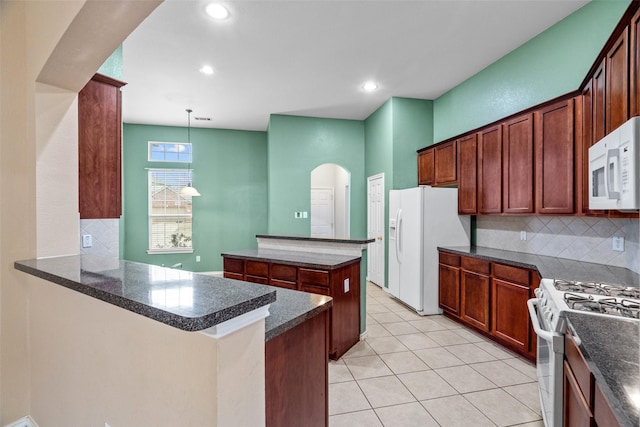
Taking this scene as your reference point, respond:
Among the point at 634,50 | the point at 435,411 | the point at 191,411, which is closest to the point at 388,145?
the point at 634,50

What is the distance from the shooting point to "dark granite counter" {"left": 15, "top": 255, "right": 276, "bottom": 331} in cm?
82

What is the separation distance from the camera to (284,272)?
3098 mm

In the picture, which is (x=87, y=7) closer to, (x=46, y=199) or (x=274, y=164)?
(x=46, y=199)

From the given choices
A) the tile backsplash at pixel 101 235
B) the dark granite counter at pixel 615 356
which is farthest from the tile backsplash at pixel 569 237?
the tile backsplash at pixel 101 235

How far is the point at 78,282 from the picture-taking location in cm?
120

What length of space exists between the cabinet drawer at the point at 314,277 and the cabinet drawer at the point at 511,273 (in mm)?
1717

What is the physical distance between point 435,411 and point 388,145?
386 cm

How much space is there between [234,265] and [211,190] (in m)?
3.63

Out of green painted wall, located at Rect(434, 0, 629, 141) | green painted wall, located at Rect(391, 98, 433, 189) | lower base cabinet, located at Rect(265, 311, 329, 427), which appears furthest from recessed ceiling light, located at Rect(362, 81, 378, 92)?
lower base cabinet, located at Rect(265, 311, 329, 427)

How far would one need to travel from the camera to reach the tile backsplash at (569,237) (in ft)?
7.99

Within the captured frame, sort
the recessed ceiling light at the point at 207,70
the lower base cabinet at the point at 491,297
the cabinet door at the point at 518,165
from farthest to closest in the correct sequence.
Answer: the recessed ceiling light at the point at 207,70 < the cabinet door at the point at 518,165 < the lower base cabinet at the point at 491,297

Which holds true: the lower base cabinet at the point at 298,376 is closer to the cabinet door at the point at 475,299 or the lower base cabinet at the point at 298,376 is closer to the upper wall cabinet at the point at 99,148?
the upper wall cabinet at the point at 99,148

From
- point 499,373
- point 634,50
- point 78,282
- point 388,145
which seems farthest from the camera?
point 388,145

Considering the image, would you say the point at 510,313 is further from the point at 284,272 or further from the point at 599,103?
the point at 284,272
